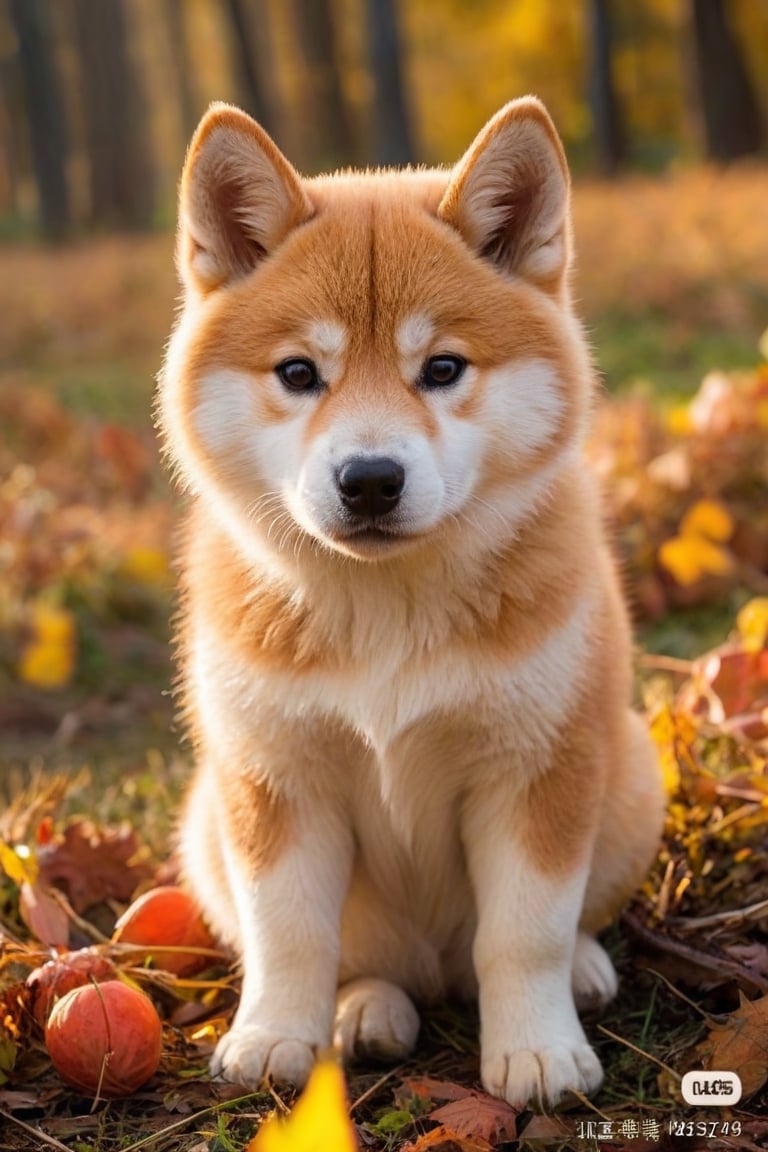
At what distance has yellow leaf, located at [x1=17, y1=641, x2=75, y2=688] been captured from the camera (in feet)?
17.6

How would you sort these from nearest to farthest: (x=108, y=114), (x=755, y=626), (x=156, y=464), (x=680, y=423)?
(x=755, y=626) → (x=680, y=423) → (x=156, y=464) → (x=108, y=114)

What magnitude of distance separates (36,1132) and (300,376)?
151 centimetres

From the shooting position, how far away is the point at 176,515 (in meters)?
7.17

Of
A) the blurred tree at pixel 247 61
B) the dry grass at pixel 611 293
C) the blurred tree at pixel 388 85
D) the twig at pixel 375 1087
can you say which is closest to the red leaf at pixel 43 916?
the twig at pixel 375 1087

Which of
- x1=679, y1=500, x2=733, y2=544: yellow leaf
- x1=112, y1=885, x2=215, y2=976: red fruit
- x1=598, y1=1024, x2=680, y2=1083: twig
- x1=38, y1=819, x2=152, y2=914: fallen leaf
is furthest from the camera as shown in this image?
x1=679, y1=500, x2=733, y2=544: yellow leaf

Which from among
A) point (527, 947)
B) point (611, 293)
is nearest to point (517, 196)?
point (527, 947)

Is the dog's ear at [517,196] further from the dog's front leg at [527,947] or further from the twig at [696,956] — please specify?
the twig at [696,956]

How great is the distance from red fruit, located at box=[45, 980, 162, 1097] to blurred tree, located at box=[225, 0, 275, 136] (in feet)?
60.7

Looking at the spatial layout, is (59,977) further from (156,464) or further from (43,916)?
(156,464)

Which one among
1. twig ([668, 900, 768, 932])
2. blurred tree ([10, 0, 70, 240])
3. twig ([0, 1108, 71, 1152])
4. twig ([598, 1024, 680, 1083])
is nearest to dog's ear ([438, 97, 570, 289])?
twig ([668, 900, 768, 932])

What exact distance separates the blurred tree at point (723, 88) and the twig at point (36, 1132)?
58.4 ft

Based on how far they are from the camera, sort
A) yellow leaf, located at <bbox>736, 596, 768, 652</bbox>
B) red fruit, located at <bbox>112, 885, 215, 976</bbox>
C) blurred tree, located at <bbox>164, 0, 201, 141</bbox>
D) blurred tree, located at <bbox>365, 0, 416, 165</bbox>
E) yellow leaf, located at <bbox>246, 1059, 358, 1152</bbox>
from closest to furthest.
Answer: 1. yellow leaf, located at <bbox>246, 1059, 358, 1152</bbox>
2. red fruit, located at <bbox>112, 885, 215, 976</bbox>
3. yellow leaf, located at <bbox>736, 596, 768, 652</bbox>
4. blurred tree, located at <bbox>365, 0, 416, 165</bbox>
5. blurred tree, located at <bbox>164, 0, 201, 141</bbox>

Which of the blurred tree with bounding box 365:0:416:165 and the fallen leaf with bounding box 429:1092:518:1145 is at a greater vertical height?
the blurred tree with bounding box 365:0:416:165

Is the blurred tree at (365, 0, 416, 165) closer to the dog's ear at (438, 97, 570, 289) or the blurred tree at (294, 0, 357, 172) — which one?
the blurred tree at (294, 0, 357, 172)
